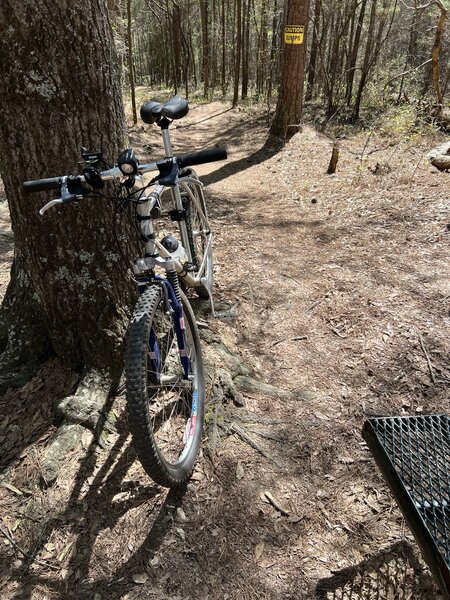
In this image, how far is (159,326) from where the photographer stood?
7.18ft

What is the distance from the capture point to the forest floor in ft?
6.25

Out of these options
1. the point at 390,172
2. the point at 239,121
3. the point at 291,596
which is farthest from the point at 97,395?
the point at 239,121

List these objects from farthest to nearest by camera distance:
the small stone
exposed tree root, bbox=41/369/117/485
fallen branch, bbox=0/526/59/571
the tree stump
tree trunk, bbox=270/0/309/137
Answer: tree trunk, bbox=270/0/309/137 → the tree stump → exposed tree root, bbox=41/369/117/485 → the small stone → fallen branch, bbox=0/526/59/571

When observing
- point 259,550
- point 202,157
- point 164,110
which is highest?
point 164,110

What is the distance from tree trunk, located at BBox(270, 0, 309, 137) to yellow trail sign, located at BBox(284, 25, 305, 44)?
0.05 meters

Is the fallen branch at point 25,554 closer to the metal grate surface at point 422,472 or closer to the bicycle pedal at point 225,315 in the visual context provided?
the metal grate surface at point 422,472

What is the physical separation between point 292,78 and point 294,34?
2.77 ft

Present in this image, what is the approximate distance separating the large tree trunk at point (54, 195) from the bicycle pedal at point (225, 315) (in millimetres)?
945

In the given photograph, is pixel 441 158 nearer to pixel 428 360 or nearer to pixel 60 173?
pixel 428 360

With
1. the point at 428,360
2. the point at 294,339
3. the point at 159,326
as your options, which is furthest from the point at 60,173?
the point at 428,360

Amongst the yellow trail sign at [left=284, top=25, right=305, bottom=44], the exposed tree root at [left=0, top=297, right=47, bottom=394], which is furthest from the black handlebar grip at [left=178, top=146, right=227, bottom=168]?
the yellow trail sign at [left=284, top=25, right=305, bottom=44]

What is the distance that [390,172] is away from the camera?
7.09 m

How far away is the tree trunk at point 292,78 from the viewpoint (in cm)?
877

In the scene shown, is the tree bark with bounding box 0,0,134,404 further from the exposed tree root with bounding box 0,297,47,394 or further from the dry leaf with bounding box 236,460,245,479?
the dry leaf with bounding box 236,460,245,479
